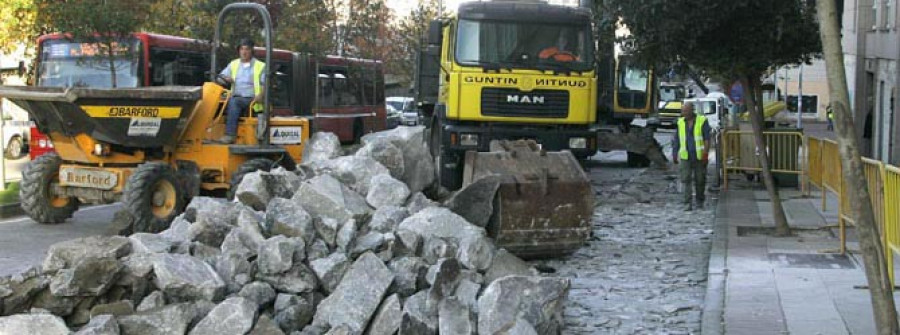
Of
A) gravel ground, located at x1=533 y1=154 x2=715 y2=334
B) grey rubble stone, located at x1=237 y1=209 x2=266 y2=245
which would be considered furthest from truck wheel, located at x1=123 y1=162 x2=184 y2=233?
gravel ground, located at x1=533 y1=154 x2=715 y2=334

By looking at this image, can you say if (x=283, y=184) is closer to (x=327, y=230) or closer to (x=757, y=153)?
(x=327, y=230)

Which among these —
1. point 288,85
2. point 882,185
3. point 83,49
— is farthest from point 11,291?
point 288,85

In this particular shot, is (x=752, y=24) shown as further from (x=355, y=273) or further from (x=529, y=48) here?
(x=355, y=273)

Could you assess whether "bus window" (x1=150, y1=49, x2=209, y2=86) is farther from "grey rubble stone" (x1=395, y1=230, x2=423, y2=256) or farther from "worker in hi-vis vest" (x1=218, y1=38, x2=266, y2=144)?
"grey rubble stone" (x1=395, y1=230, x2=423, y2=256)

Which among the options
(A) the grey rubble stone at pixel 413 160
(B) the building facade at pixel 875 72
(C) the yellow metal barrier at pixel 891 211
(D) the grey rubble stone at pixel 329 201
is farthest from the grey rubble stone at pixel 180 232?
(B) the building facade at pixel 875 72

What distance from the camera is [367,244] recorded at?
27.1ft

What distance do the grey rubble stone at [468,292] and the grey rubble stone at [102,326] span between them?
221cm

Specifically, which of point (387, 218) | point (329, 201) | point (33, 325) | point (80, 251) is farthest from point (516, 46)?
point (33, 325)

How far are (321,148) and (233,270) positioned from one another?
5.09 meters

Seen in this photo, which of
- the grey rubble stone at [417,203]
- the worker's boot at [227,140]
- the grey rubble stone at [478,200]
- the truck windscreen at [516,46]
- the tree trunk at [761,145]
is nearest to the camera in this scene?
the grey rubble stone at [417,203]

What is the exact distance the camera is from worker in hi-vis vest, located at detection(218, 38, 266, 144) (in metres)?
13.1

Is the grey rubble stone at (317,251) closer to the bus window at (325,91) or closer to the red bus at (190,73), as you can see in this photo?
the red bus at (190,73)

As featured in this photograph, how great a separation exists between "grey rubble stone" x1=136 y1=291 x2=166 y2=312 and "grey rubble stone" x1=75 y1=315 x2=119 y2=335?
29cm

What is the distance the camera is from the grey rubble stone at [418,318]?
7102 mm
